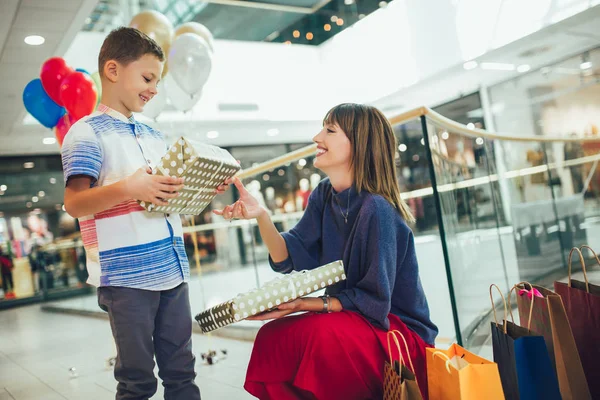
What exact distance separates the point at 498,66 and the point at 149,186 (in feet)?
27.9

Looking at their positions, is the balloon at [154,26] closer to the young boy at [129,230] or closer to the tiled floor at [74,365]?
the tiled floor at [74,365]

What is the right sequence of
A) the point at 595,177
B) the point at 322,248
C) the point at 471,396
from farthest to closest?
the point at 595,177 < the point at 322,248 < the point at 471,396

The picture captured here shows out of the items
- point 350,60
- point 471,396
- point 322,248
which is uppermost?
point 350,60

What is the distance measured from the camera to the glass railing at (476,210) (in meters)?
2.52

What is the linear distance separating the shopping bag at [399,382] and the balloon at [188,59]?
3028 mm

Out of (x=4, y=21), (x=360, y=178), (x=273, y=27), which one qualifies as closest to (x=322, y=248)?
(x=360, y=178)

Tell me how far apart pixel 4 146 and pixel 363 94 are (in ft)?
21.4

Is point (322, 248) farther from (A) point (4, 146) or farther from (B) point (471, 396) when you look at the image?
(A) point (4, 146)

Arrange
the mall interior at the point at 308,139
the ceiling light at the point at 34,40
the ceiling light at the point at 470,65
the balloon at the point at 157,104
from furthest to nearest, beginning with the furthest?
the ceiling light at the point at 470,65
the ceiling light at the point at 34,40
the balloon at the point at 157,104
the mall interior at the point at 308,139

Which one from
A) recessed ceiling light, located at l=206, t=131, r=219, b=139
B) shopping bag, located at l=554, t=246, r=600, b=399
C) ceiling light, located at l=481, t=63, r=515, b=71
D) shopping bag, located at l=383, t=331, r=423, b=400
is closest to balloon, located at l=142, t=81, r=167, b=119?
shopping bag, located at l=383, t=331, r=423, b=400

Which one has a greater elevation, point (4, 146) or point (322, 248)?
point (4, 146)

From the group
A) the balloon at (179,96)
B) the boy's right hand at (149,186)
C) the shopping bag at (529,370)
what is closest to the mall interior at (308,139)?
the balloon at (179,96)

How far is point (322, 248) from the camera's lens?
1.80 meters

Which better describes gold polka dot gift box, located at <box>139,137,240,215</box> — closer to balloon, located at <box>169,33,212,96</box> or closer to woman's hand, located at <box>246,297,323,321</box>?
woman's hand, located at <box>246,297,323,321</box>
